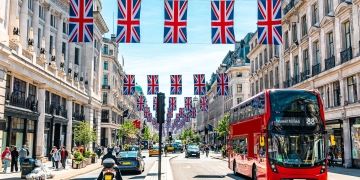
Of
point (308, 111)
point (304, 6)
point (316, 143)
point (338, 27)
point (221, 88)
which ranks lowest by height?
point (316, 143)

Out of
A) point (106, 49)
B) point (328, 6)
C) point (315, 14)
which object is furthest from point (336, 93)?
point (106, 49)

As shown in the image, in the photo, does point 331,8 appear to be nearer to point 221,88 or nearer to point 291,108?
point 221,88

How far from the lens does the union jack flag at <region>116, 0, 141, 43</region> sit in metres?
22.1

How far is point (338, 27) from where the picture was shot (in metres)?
33.6

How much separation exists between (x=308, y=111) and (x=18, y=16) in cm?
2475

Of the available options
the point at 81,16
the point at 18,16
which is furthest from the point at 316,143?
the point at 18,16

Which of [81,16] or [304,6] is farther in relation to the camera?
[304,6]

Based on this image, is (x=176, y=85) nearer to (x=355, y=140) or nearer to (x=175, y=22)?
(x=355, y=140)

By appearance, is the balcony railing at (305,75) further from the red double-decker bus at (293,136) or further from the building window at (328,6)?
the red double-decker bus at (293,136)

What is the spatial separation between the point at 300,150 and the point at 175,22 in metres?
9.94

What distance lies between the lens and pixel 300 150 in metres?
16.8

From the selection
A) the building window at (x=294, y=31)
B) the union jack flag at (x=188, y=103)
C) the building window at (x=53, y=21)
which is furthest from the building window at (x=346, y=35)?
the union jack flag at (x=188, y=103)

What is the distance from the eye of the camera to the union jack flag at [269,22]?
22797 mm

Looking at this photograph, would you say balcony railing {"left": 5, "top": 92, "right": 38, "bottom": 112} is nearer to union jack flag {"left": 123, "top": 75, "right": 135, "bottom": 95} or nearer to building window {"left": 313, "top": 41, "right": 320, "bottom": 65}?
union jack flag {"left": 123, "top": 75, "right": 135, "bottom": 95}
